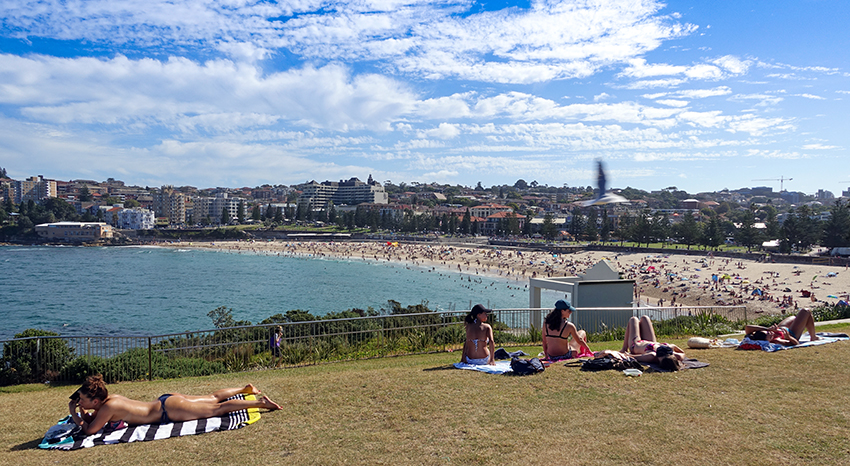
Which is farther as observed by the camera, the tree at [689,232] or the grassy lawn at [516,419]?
the tree at [689,232]

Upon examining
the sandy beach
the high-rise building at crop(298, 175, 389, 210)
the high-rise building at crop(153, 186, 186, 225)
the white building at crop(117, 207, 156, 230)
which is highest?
the high-rise building at crop(298, 175, 389, 210)

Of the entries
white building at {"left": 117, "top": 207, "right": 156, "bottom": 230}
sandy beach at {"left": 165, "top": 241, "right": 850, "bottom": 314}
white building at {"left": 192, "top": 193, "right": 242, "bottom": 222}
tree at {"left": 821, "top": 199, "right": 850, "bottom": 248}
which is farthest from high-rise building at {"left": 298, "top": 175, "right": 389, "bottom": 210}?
tree at {"left": 821, "top": 199, "right": 850, "bottom": 248}

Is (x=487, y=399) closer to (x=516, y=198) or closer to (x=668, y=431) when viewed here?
(x=668, y=431)

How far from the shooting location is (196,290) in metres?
41.3

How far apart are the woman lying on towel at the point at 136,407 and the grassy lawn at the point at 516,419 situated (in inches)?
12.5

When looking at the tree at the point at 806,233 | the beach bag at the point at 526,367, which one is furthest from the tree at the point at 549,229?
the beach bag at the point at 526,367

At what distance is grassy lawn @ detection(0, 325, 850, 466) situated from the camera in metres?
3.58

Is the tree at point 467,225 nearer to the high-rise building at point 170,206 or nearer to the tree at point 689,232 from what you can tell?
the tree at point 689,232

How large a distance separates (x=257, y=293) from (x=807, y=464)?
130 feet

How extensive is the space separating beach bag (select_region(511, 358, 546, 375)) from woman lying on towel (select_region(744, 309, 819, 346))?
3.37 metres

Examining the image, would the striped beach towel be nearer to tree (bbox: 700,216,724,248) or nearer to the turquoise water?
the turquoise water

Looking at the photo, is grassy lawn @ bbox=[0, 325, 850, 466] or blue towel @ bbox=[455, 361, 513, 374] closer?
grassy lawn @ bbox=[0, 325, 850, 466]

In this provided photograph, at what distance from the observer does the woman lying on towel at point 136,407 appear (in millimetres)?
4117

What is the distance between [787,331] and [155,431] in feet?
25.2
